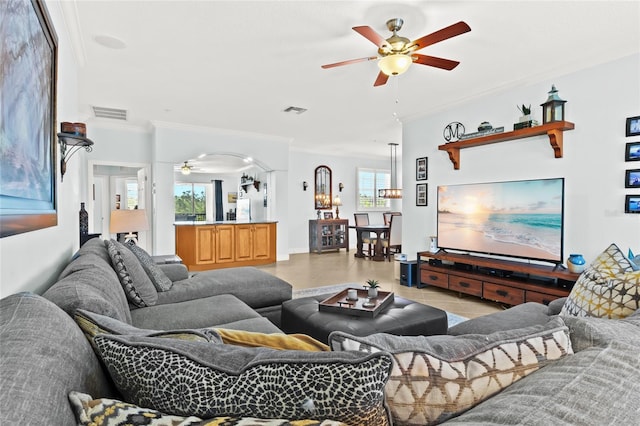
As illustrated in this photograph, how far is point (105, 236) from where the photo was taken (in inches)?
348

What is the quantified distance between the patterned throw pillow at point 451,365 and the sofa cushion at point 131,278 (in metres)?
2.08

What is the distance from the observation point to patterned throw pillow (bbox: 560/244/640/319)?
1.47 m

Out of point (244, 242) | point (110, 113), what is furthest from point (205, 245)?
point (110, 113)

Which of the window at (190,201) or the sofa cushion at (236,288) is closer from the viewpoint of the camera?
the sofa cushion at (236,288)

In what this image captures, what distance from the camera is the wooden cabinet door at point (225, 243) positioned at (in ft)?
21.5

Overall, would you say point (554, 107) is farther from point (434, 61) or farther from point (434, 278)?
point (434, 278)

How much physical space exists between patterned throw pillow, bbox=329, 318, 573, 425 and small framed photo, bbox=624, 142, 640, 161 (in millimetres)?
3354

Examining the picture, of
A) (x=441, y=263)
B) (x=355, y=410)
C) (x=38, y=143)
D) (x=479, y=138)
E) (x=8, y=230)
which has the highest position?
(x=479, y=138)

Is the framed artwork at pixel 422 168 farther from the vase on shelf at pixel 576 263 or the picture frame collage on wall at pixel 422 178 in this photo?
the vase on shelf at pixel 576 263

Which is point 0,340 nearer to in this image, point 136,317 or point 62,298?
point 62,298

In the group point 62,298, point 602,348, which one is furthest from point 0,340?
point 602,348

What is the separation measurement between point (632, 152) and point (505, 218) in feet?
4.31

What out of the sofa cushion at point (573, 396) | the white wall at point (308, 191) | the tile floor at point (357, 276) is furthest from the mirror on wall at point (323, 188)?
the sofa cushion at point (573, 396)

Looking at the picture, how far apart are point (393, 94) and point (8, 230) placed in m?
4.31
